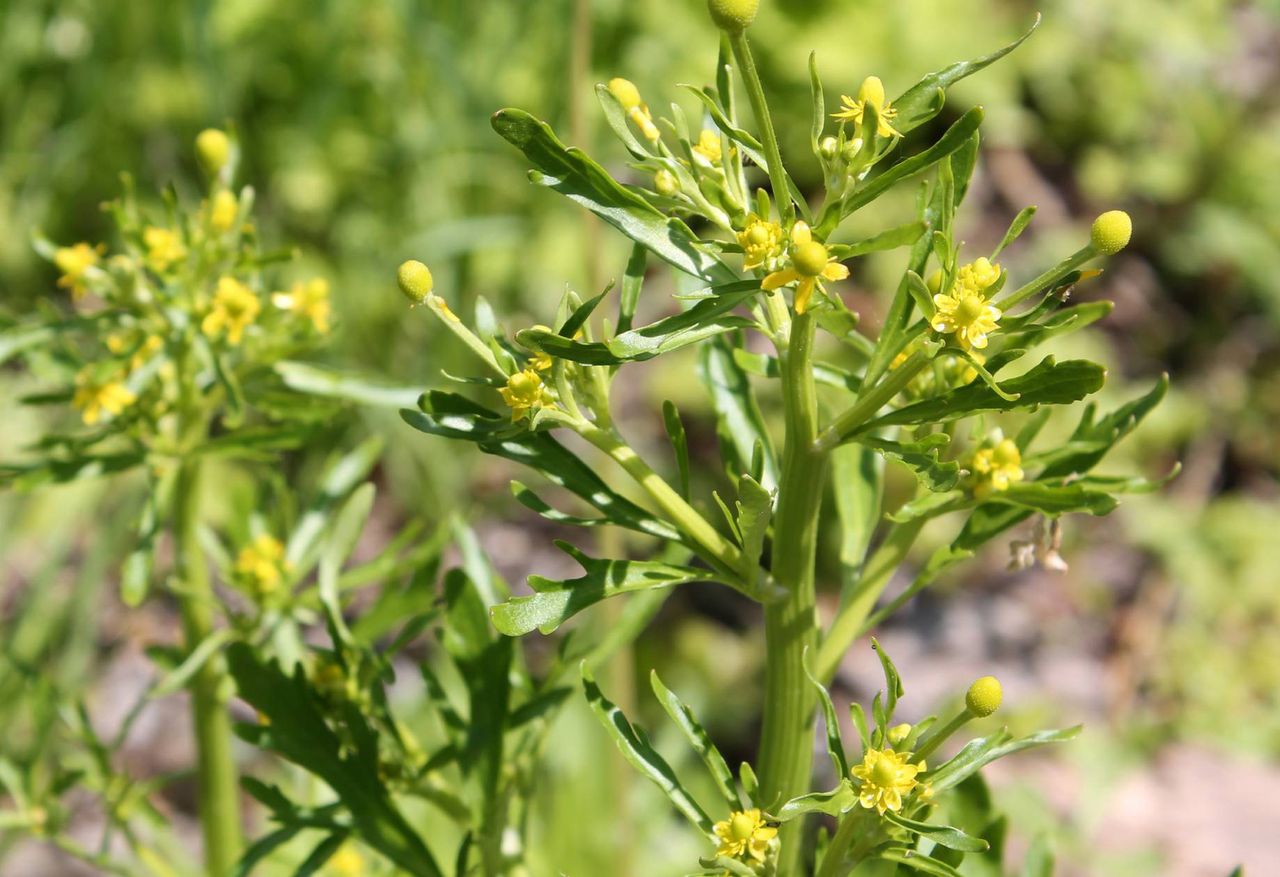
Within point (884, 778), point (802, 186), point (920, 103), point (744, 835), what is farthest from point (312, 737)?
point (802, 186)

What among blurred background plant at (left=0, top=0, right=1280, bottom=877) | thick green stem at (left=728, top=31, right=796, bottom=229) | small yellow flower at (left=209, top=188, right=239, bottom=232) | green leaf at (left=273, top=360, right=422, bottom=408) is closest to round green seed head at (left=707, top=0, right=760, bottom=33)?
thick green stem at (left=728, top=31, right=796, bottom=229)

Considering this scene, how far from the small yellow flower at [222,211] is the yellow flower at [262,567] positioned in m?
0.35

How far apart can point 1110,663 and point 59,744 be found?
9.34 feet

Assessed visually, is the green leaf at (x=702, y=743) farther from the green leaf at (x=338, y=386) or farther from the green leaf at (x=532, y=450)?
the green leaf at (x=338, y=386)

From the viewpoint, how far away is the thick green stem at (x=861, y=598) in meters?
1.07

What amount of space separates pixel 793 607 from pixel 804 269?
30cm

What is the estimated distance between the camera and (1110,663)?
370 cm

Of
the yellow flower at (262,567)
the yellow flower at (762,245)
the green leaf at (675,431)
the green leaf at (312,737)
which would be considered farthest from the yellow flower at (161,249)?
the yellow flower at (762,245)

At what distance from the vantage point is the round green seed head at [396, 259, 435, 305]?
0.85 meters

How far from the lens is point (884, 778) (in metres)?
0.89

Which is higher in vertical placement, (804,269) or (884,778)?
(804,269)

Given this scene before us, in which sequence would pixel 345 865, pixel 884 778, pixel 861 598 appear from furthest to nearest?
pixel 345 865 → pixel 861 598 → pixel 884 778

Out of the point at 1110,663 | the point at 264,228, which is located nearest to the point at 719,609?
the point at 1110,663

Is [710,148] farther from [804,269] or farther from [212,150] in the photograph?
[212,150]
